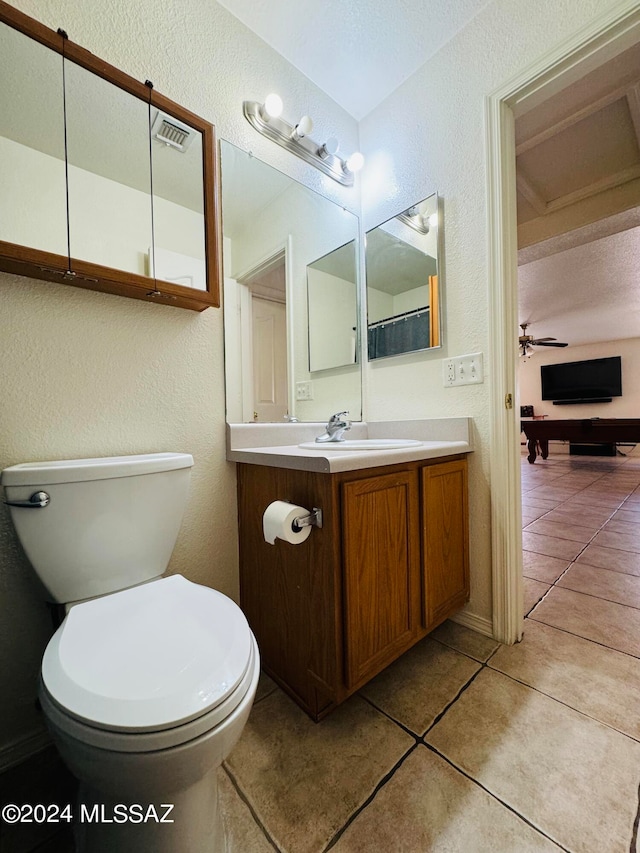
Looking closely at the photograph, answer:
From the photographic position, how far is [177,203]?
3.87ft

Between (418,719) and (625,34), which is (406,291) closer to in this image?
(625,34)

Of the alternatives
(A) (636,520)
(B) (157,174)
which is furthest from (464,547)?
(A) (636,520)

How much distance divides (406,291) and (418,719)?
1.61 metres

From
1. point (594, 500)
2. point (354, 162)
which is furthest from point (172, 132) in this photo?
point (594, 500)

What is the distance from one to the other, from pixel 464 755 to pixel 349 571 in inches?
21.1

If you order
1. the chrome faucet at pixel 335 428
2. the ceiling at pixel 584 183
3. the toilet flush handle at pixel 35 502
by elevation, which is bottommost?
the toilet flush handle at pixel 35 502

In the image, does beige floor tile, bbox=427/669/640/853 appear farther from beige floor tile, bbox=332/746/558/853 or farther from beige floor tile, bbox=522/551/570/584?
beige floor tile, bbox=522/551/570/584

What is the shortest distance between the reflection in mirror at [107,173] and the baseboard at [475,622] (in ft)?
5.66

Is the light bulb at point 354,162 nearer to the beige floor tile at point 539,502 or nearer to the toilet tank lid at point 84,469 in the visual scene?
the toilet tank lid at point 84,469

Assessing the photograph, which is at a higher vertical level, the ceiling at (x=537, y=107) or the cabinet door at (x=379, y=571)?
the ceiling at (x=537, y=107)

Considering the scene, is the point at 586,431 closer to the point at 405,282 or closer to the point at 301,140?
the point at 405,282

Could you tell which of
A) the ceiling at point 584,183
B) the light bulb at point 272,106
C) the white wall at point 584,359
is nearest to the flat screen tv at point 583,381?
the white wall at point 584,359

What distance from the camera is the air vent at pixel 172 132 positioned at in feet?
3.73

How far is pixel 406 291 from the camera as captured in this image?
164 centimetres
